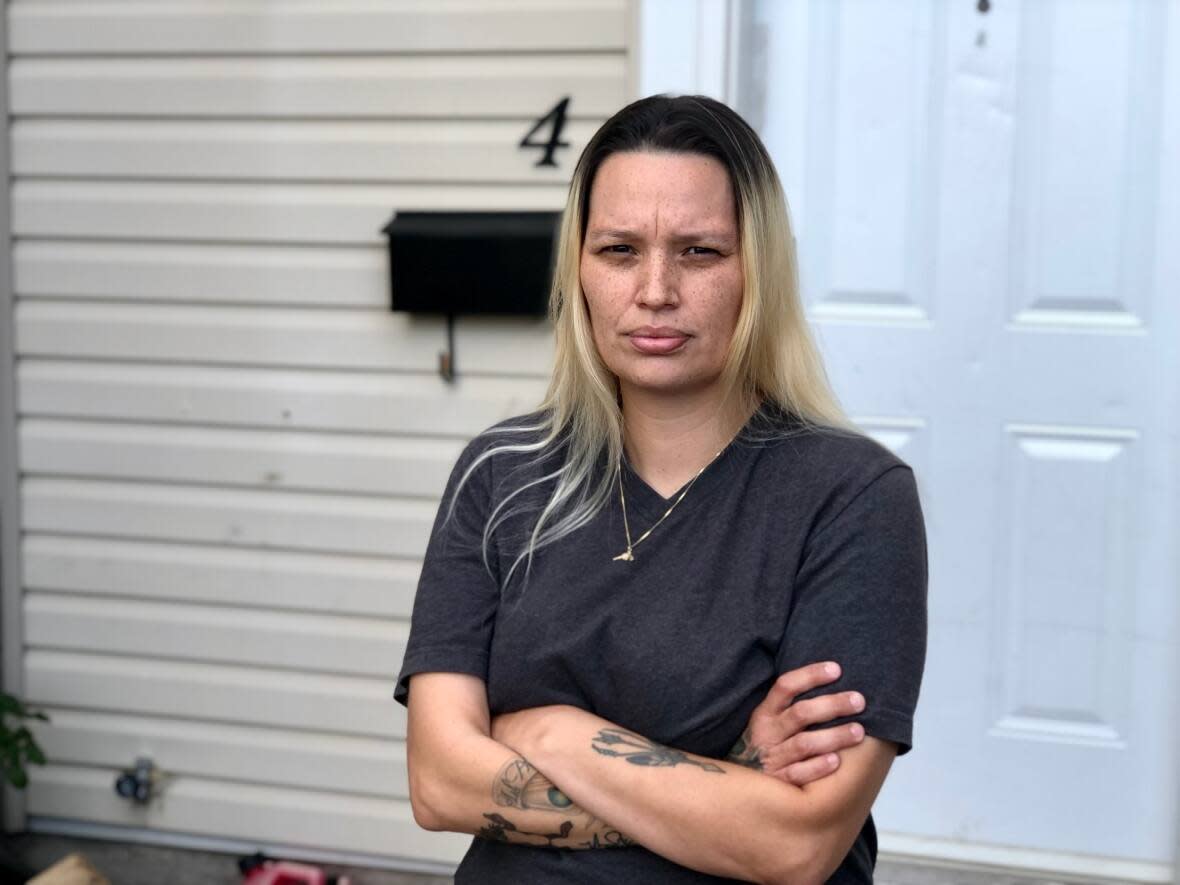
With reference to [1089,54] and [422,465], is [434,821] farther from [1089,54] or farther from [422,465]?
[1089,54]

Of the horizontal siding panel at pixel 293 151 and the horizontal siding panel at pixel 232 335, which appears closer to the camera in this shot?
the horizontal siding panel at pixel 293 151

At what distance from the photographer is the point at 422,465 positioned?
3701 mm

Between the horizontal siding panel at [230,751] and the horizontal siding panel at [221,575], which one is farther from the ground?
the horizontal siding panel at [221,575]

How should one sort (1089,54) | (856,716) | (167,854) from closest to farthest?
(856,716) → (1089,54) → (167,854)

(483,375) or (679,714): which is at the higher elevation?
(483,375)

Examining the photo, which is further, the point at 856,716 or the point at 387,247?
the point at 387,247

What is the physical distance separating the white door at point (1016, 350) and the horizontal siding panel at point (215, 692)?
1.33 meters

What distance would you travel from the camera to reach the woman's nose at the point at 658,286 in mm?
1868

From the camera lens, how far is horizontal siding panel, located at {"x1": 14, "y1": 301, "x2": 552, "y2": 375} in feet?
11.9

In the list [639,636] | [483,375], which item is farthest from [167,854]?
[639,636]

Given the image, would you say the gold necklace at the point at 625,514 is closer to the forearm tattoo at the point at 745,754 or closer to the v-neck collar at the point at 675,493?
the v-neck collar at the point at 675,493

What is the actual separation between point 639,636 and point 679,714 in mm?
107

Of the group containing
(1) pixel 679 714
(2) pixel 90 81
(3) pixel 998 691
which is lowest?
(3) pixel 998 691

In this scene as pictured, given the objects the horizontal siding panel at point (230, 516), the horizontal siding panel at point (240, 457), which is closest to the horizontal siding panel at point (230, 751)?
the horizontal siding panel at point (230, 516)
